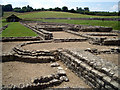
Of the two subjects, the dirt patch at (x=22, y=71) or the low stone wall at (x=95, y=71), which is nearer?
the low stone wall at (x=95, y=71)

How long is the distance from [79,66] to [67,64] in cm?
153

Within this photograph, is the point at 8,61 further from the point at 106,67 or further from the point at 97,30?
the point at 97,30

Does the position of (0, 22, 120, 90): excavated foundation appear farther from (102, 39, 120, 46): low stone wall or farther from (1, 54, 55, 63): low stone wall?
(102, 39, 120, 46): low stone wall

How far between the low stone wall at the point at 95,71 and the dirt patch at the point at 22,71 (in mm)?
1338

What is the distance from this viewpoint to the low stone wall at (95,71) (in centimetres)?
555

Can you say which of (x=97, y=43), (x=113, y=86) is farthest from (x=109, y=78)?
(x=97, y=43)

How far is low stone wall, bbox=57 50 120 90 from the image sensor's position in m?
5.55

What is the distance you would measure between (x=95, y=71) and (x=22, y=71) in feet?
13.7

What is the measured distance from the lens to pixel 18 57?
33.4 ft

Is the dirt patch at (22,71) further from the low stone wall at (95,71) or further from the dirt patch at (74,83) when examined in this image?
the low stone wall at (95,71)

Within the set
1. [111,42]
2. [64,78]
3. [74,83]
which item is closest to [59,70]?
[64,78]

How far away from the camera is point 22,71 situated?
8312 mm

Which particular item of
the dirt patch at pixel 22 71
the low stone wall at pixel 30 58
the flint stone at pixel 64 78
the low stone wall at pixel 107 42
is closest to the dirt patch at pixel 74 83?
the flint stone at pixel 64 78

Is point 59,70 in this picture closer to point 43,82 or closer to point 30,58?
point 43,82
